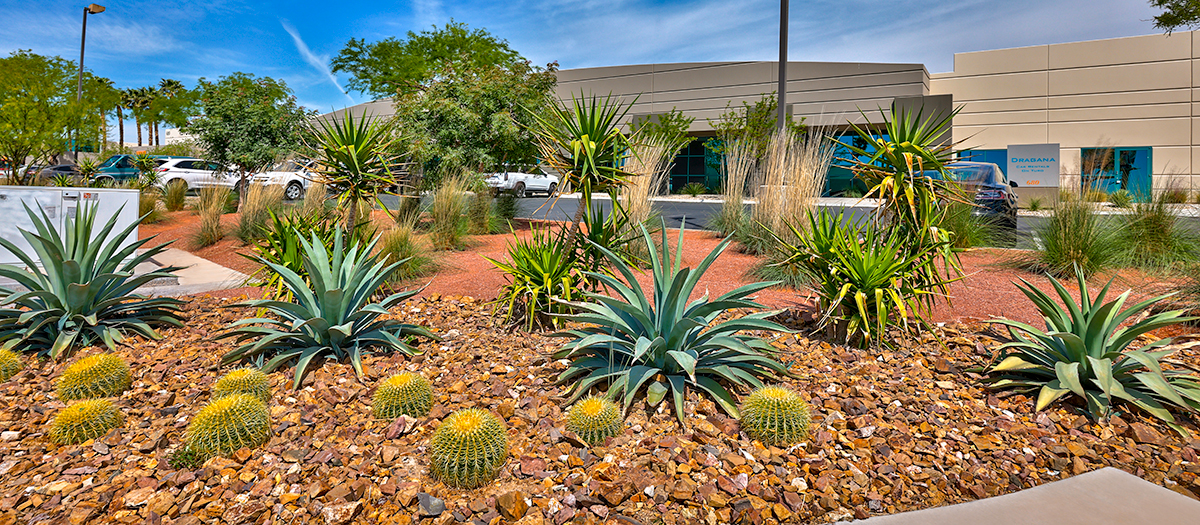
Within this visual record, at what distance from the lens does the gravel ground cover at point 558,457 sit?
2811 mm

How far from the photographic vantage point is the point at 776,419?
3.34m

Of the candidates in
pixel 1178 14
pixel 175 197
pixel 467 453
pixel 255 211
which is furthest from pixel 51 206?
pixel 1178 14

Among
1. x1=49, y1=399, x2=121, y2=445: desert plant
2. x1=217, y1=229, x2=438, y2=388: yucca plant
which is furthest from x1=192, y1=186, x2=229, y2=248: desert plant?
x1=49, y1=399, x2=121, y2=445: desert plant

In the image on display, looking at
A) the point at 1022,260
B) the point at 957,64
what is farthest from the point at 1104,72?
the point at 1022,260

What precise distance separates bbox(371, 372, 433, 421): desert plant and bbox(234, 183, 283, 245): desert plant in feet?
28.6

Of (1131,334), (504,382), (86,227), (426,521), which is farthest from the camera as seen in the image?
(86,227)

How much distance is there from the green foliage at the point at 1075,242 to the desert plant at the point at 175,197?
65.6ft

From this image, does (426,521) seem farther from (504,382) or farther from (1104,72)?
(1104,72)

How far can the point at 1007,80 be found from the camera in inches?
1132

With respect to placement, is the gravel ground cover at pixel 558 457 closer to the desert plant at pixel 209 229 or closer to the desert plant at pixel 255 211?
the desert plant at pixel 255 211

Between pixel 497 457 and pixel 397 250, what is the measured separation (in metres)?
5.52

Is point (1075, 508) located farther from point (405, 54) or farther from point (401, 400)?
point (405, 54)

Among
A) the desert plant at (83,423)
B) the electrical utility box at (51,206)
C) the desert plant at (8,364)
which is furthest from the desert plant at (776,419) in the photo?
the electrical utility box at (51,206)

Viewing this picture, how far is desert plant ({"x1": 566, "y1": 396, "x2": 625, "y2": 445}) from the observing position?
3302mm
